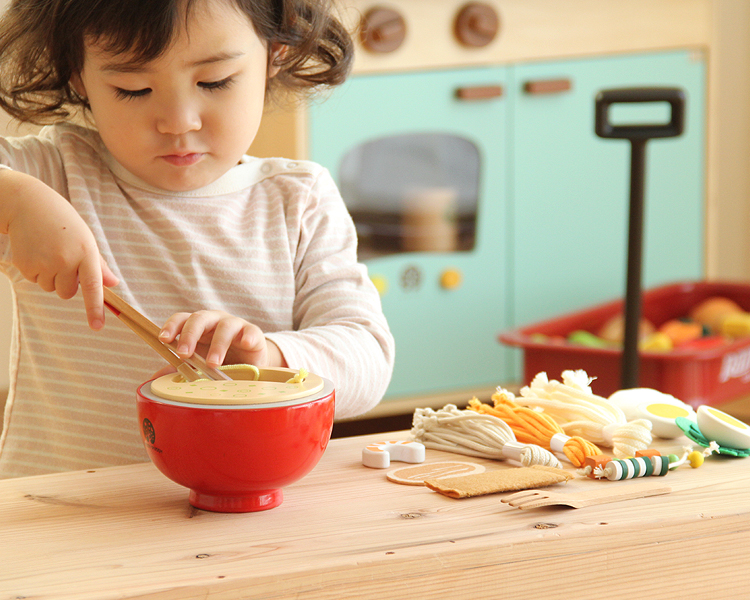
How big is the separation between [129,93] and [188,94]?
5cm

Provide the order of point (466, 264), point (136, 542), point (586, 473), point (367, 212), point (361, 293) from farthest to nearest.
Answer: point (466, 264), point (367, 212), point (361, 293), point (586, 473), point (136, 542)

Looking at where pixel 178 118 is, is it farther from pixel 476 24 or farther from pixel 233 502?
pixel 476 24

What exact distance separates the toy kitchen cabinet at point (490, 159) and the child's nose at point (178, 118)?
96cm

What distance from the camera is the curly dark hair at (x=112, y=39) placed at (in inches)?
26.4

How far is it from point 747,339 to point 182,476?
1372 millimetres

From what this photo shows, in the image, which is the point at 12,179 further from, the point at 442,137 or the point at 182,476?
the point at 442,137

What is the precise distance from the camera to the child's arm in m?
0.54

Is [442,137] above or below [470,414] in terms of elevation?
above

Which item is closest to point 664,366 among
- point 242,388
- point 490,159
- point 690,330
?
point 690,330

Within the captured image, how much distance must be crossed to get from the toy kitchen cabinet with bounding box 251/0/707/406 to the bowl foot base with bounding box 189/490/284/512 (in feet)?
3.99

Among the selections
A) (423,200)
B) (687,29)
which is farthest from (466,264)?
(687,29)

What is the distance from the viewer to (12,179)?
24.2 inches

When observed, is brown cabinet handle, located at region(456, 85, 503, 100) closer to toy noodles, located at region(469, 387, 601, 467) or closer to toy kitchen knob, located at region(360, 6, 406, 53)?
toy kitchen knob, located at region(360, 6, 406, 53)

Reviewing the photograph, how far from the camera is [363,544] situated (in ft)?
1.45
